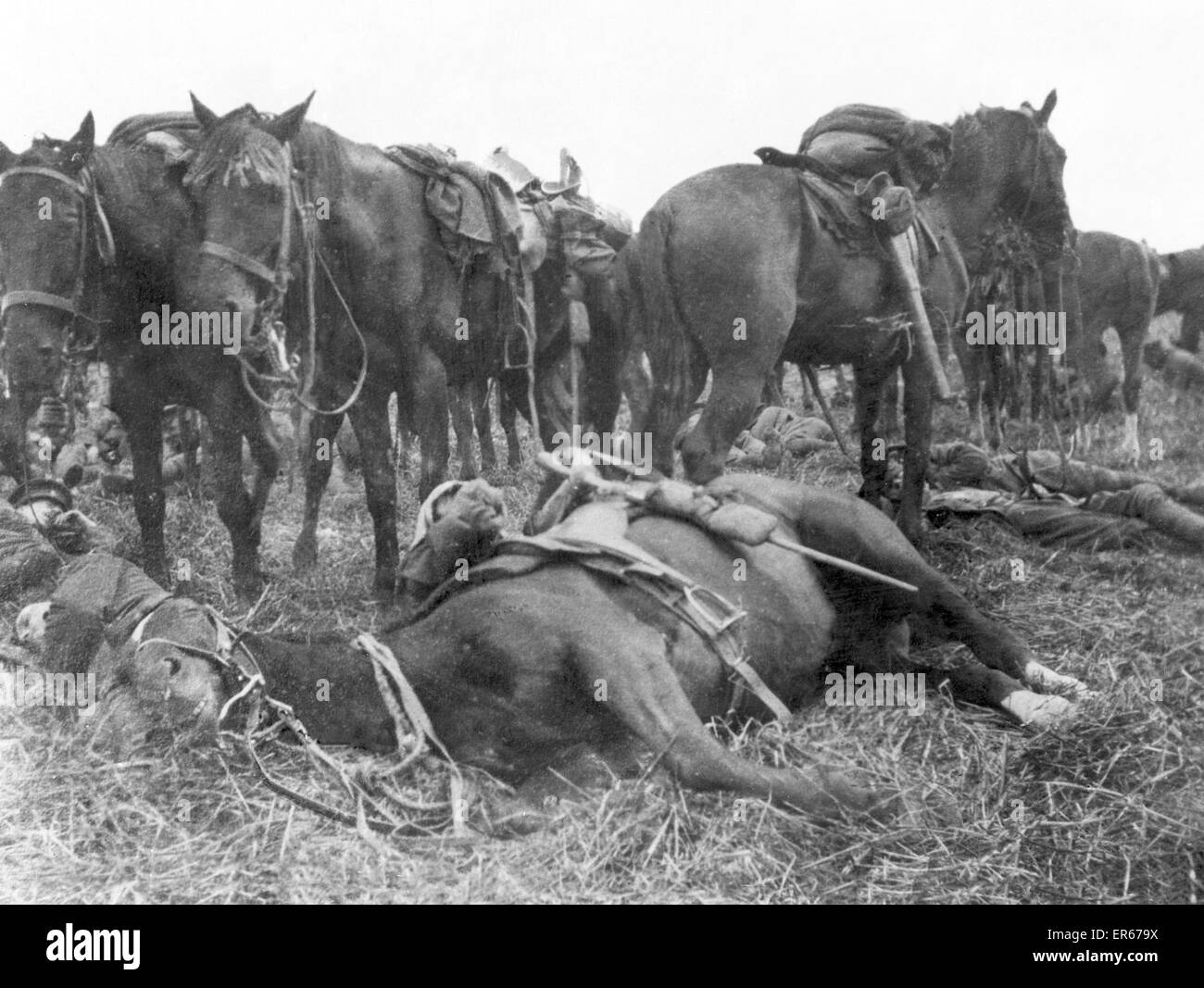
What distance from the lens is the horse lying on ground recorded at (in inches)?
131

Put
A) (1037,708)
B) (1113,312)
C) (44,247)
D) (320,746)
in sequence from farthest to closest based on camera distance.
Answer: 1. (1113,312)
2. (44,247)
3. (1037,708)
4. (320,746)

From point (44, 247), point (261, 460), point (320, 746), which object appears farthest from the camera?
point (261, 460)

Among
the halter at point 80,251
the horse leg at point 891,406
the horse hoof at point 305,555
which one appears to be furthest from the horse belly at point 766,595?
the halter at point 80,251

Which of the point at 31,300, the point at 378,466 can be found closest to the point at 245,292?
the point at 31,300

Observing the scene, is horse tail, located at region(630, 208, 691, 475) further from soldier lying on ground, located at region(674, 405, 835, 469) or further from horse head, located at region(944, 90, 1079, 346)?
horse head, located at region(944, 90, 1079, 346)

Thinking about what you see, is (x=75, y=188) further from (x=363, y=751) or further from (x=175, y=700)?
(x=363, y=751)

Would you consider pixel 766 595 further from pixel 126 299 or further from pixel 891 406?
pixel 126 299

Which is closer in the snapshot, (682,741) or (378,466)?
(682,741)

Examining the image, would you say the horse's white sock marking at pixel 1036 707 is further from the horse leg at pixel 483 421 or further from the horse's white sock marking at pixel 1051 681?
the horse leg at pixel 483 421

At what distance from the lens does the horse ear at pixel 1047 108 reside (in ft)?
14.7

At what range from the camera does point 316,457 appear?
5.52 meters

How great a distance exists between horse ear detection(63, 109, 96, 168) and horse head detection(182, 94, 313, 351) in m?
0.34

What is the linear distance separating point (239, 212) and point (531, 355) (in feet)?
5.48
